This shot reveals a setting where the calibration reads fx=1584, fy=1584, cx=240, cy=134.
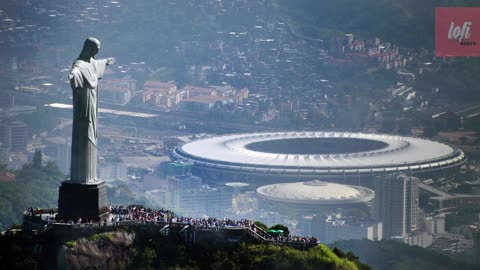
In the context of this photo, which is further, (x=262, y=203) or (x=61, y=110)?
(x=61, y=110)

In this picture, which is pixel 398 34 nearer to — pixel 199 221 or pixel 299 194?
pixel 299 194

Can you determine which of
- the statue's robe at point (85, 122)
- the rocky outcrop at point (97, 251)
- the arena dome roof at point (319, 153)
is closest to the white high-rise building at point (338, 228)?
the arena dome roof at point (319, 153)

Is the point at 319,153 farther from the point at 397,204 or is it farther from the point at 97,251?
the point at 97,251

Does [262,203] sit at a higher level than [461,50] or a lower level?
lower

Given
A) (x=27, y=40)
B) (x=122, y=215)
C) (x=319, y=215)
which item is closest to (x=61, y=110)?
(x=27, y=40)

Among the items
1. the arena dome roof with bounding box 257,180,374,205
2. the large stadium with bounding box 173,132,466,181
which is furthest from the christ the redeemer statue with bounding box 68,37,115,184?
the large stadium with bounding box 173,132,466,181

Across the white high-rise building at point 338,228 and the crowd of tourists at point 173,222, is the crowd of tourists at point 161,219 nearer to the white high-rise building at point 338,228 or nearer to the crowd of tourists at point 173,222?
the crowd of tourists at point 173,222

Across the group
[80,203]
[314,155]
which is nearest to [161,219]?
[80,203]
